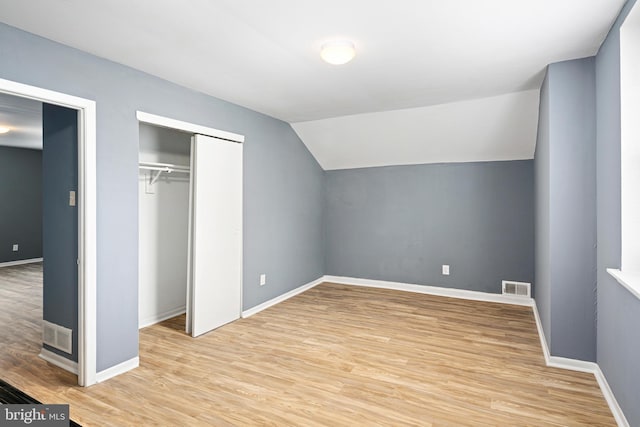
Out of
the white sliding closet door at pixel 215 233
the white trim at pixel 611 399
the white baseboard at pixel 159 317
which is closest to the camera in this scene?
the white trim at pixel 611 399

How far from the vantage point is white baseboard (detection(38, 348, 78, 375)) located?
2688 millimetres

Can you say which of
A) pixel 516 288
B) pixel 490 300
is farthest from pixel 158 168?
pixel 516 288

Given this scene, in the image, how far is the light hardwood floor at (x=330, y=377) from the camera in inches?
85.9

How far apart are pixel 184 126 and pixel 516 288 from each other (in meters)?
4.27

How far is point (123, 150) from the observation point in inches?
109

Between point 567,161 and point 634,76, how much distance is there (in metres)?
0.77

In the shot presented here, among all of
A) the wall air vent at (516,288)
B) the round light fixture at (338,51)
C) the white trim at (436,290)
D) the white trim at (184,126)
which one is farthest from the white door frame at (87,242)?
the wall air vent at (516,288)

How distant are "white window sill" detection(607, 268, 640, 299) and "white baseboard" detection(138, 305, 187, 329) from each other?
3.92m

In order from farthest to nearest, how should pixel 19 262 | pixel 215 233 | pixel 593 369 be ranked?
pixel 19 262 < pixel 215 233 < pixel 593 369

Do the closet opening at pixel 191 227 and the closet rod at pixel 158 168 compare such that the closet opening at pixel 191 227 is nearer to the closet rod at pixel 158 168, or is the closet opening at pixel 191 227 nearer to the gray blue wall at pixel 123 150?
the closet rod at pixel 158 168

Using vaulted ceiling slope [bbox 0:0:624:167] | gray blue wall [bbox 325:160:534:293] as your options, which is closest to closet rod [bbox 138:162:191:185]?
vaulted ceiling slope [bbox 0:0:624:167]

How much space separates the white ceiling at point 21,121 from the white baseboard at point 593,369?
16.9 ft

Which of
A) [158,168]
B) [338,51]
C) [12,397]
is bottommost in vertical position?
[12,397]

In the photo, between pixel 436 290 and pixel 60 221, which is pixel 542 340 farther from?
pixel 60 221
